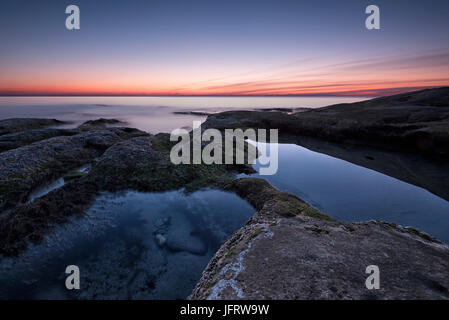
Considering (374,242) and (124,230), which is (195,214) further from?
(374,242)

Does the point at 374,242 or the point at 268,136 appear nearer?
the point at 374,242

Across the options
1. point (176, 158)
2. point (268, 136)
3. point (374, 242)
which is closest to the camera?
point (374, 242)

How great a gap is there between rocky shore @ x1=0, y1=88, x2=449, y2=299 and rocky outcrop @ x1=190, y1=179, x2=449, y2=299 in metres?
0.04

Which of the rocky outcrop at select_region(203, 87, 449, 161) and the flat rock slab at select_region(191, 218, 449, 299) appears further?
the rocky outcrop at select_region(203, 87, 449, 161)

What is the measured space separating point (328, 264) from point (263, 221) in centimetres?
544

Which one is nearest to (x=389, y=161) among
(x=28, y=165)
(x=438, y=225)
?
(x=438, y=225)

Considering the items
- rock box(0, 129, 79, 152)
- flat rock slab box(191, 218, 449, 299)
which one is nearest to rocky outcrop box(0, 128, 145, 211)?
rock box(0, 129, 79, 152)

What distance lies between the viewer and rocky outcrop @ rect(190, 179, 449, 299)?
5754 millimetres

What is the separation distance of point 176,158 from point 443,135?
38974mm

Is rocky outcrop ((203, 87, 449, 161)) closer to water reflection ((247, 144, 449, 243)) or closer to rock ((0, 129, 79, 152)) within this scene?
water reflection ((247, 144, 449, 243))

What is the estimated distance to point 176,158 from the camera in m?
26.0

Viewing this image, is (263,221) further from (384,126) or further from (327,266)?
(384,126)

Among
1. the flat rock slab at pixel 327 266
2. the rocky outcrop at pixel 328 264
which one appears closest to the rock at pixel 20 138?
the rocky outcrop at pixel 328 264

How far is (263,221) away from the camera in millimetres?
12156
